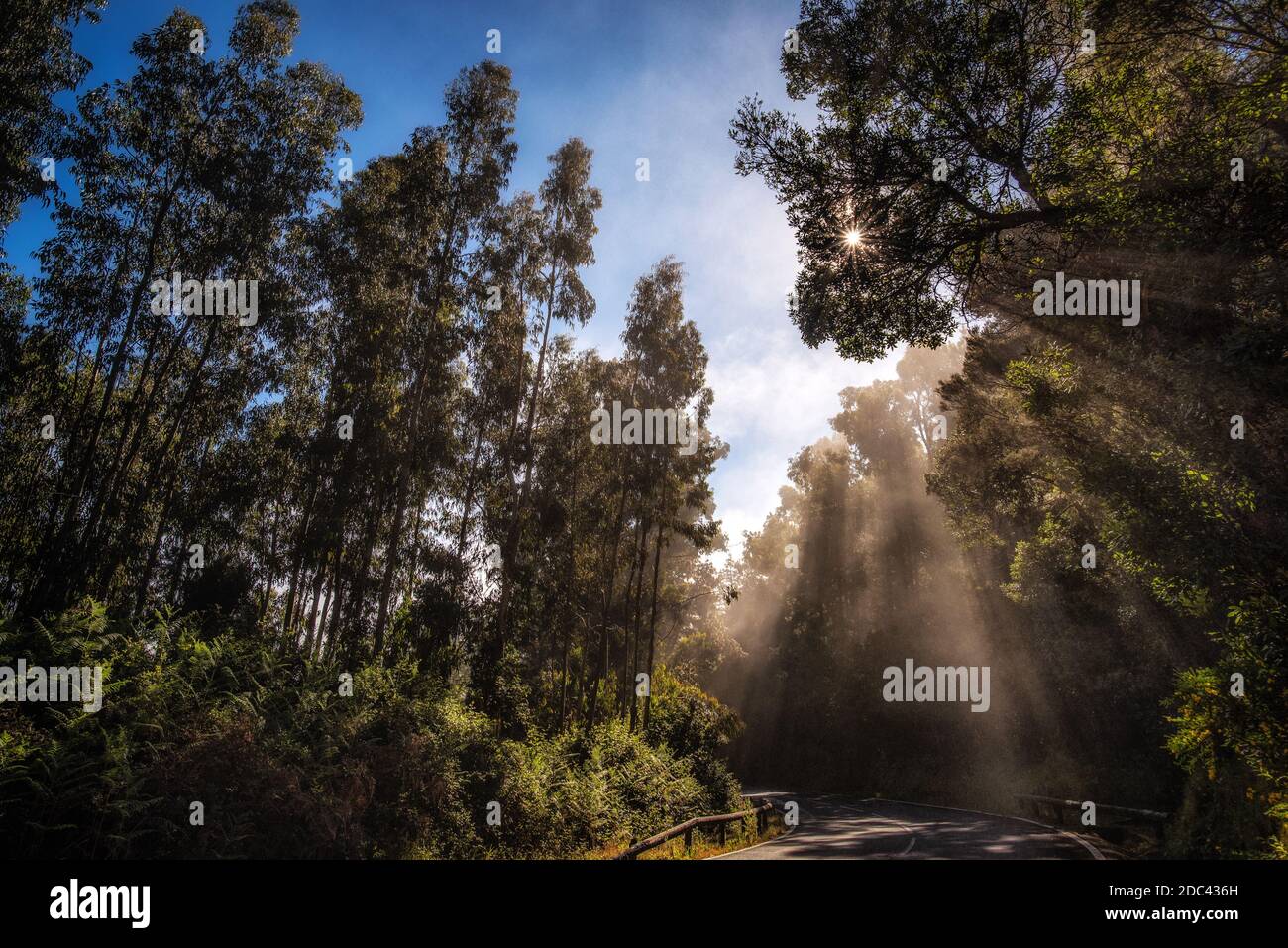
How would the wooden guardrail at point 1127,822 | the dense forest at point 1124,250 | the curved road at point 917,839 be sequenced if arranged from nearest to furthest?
the dense forest at point 1124,250, the curved road at point 917,839, the wooden guardrail at point 1127,822

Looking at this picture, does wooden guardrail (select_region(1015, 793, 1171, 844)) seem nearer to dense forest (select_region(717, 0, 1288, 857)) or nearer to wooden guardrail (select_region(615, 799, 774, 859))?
dense forest (select_region(717, 0, 1288, 857))

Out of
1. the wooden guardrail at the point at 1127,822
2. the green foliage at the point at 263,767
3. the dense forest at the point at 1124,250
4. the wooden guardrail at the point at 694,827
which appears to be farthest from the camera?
the wooden guardrail at the point at 1127,822

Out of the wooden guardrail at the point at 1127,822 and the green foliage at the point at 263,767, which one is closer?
the green foliage at the point at 263,767

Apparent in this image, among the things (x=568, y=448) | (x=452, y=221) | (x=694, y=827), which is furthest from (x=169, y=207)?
(x=694, y=827)

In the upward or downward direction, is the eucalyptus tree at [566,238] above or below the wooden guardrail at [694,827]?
above

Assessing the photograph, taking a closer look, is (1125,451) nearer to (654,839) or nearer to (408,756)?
(654,839)

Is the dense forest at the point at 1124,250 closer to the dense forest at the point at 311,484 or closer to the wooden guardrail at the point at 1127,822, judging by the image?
the wooden guardrail at the point at 1127,822

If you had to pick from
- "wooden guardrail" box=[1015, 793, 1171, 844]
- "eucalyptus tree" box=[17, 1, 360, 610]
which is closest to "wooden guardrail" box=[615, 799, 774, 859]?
"wooden guardrail" box=[1015, 793, 1171, 844]

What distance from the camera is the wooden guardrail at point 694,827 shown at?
29.7 feet

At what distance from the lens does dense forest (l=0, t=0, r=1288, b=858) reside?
7758 millimetres

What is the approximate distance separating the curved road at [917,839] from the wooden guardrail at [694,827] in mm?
718

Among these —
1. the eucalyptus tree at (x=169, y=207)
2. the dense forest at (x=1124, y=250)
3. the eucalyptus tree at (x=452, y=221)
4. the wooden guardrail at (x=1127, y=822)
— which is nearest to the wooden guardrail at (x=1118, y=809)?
the wooden guardrail at (x=1127, y=822)

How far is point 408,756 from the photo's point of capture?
32.3ft
